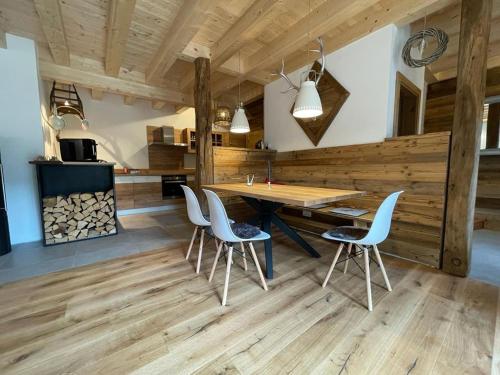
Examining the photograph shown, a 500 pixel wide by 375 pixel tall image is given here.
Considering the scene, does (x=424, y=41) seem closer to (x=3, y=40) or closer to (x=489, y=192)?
(x=489, y=192)

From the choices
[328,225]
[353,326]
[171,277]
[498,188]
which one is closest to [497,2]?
[498,188]

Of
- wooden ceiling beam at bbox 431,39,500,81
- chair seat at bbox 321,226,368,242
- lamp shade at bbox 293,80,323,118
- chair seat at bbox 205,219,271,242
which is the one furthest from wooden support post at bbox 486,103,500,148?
chair seat at bbox 205,219,271,242

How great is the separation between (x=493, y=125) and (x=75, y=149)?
673 cm

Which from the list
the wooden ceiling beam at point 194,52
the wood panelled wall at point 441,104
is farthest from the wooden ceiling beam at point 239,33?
the wood panelled wall at point 441,104

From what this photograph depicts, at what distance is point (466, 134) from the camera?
6.31 ft

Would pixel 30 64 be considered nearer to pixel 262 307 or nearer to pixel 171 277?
pixel 171 277

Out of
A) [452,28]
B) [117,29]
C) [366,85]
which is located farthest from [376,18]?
[117,29]

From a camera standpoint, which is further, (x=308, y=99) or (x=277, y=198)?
(x=308, y=99)

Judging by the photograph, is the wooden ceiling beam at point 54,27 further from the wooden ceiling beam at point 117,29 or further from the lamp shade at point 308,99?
the lamp shade at point 308,99

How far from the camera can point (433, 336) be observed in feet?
4.35

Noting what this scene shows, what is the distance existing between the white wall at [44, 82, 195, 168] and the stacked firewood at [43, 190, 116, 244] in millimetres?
2242

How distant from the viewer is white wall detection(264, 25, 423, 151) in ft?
8.25

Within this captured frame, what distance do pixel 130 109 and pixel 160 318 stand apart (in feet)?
16.8

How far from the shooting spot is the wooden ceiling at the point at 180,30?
88.5 inches
